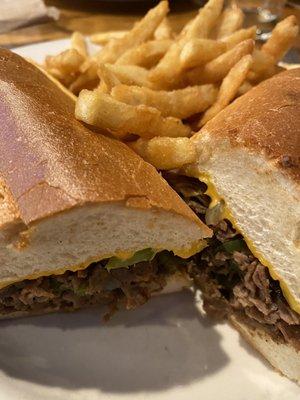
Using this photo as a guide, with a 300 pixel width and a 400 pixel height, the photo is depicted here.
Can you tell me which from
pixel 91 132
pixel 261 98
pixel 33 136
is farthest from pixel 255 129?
pixel 33 136

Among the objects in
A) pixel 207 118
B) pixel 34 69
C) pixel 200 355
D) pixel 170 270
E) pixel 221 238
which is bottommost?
pixel 200 355

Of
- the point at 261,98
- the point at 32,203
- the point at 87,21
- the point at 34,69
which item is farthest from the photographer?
the point at 87,21

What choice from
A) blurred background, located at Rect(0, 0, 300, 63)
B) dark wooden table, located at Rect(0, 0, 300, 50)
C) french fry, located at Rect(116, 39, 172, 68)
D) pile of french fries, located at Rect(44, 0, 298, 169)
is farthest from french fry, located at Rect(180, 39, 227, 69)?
dark wooden table, located at Rect(0, 0, 300, 50)

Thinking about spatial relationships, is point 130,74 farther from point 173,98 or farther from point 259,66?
point 259,66

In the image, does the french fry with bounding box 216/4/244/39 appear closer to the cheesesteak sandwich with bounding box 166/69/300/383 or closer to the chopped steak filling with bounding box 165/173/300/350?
the cheesesteak sandwich with bounding box 166/69/300/383

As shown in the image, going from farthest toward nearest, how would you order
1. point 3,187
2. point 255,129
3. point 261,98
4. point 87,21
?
1. point 87,21
2. point 261,98
3. point 255,129
4. point 3,187

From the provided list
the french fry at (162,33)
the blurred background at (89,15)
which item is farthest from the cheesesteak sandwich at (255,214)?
the blurred background at (89,15)

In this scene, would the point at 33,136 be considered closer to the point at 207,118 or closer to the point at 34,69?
the point at 34,69
